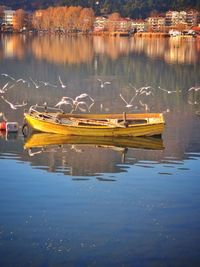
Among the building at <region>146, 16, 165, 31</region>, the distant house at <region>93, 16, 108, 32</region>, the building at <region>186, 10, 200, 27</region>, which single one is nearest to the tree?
the distant house at <region>93, 16, 108, 32</region>

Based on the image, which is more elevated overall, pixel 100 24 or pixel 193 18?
pixel 193 18

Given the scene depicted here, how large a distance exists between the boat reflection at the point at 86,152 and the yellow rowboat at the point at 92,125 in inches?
6.8

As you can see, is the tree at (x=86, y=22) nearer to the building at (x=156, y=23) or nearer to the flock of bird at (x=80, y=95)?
the building at (x=156, y=23)

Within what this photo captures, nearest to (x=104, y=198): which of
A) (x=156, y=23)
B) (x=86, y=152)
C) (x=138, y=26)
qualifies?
(x=86, y=152)

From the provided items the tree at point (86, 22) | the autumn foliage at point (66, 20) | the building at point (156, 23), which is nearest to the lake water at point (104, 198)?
the autumn foliage at point (66, 20)

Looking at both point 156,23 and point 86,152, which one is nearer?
point 86,152

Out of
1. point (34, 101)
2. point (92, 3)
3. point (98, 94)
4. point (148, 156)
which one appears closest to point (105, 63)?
point (98, 94)

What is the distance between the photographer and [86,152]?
50.6 feet

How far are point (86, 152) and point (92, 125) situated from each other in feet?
6.67

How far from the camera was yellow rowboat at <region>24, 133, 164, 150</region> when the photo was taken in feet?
53.5

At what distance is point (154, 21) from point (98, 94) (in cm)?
9870

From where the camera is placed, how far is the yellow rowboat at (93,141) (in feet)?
53.5

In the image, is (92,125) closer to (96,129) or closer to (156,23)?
(96,129)

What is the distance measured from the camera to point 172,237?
9.78 meters
